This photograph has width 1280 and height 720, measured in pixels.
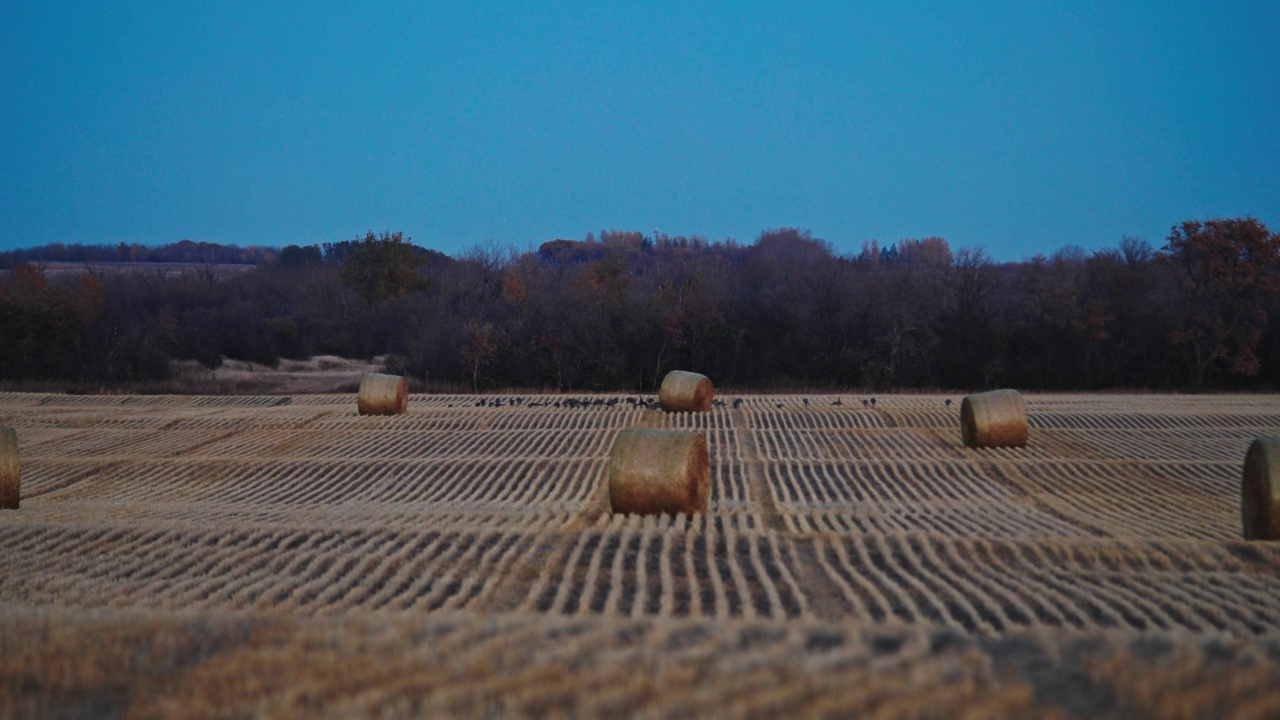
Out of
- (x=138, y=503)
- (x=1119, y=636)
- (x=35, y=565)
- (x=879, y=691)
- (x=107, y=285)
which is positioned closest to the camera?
(x=879, y=691)

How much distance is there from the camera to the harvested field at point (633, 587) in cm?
370

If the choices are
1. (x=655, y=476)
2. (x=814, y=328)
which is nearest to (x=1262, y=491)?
(x=655, y=476)

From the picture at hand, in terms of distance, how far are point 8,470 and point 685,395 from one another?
51.0 feet

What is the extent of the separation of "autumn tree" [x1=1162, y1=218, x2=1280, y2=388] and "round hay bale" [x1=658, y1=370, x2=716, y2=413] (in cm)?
2683

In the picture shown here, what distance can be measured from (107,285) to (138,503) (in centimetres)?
5060

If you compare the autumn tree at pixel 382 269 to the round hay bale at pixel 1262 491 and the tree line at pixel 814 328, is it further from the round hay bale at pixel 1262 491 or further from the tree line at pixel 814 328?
the round hay bale at pixel 1262 491

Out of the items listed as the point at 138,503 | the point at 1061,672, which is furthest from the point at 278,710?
the point at 138,503

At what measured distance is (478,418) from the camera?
23500 mm

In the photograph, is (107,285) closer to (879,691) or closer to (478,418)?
(478,418)

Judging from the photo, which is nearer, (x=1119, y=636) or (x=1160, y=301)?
(x=1119, y=636)

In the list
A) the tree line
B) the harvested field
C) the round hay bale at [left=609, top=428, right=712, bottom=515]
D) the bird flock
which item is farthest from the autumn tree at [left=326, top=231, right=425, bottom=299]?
the round hay bale at [left=609, top=428, right=712, bottom=515]

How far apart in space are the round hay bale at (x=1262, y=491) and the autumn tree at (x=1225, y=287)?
3325 centimetres

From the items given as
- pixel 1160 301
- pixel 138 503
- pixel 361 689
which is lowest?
pixel 138 503

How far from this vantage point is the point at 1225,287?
1503 inches
